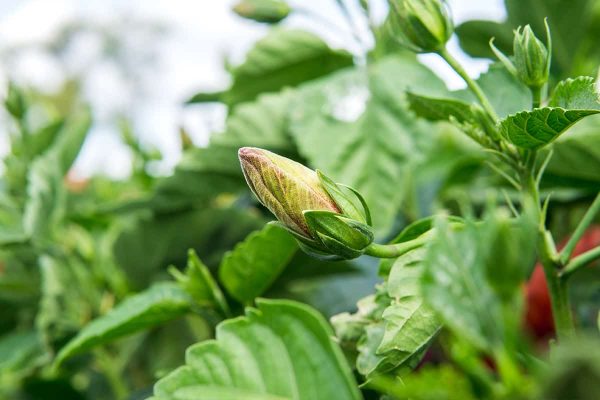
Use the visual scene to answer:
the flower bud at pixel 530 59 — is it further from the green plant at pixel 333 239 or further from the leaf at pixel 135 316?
the leaf at pixel 135 316

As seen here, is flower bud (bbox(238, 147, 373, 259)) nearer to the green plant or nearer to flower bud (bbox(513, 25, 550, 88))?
the green plant

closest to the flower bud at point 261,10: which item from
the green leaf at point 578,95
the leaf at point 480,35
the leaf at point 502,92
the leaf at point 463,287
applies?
the leaf at point 480,35

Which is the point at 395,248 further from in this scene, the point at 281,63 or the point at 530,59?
the point at 281,63

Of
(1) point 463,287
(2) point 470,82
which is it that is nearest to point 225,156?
(2) point 470,82

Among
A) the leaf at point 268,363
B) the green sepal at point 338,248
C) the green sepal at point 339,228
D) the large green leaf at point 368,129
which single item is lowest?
the large green leaf at point 368,129

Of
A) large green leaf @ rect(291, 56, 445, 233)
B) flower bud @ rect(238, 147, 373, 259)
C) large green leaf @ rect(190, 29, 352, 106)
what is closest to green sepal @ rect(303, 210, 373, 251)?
flower bud @ rect(238, 147, 373, 259)

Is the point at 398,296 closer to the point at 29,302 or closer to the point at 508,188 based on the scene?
the point at 508,188
